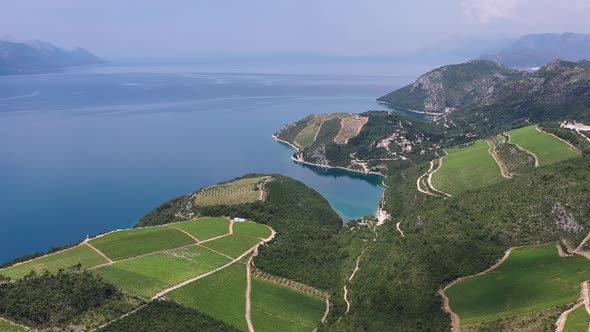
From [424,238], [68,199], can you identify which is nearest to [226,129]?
[68,199]

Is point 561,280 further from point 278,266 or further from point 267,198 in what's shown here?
point 267,198

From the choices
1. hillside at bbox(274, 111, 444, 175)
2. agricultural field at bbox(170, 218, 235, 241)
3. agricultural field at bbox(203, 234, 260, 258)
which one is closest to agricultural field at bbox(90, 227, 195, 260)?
agricultural field at bbox(170, 218, 235, 241)

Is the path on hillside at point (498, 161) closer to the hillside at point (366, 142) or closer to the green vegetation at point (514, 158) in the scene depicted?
the green vegetation at point (514, 158)

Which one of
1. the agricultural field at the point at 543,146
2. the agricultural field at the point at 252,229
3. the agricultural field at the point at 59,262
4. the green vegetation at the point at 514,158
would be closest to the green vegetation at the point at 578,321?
the agricultural field at the point at 252,229

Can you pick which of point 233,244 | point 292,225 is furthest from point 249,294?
point 292,225

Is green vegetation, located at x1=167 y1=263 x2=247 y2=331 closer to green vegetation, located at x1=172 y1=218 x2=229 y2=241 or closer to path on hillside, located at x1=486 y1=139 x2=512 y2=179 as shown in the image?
green vegetation, located at x1=172 y1=218 x2=229 y2=241

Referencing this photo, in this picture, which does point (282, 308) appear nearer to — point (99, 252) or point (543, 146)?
point (99, 252)
